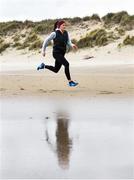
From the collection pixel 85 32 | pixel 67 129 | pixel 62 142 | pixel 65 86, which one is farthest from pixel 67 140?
pixel 85 32

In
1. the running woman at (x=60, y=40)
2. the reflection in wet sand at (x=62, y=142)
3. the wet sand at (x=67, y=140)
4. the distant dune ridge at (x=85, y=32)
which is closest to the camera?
the wet sand at (x=67, y=140)

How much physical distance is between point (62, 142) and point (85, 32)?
1181 inches

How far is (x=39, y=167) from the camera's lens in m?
5.84

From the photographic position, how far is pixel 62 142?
23.6 feet

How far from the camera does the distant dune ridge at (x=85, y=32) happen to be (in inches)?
1223

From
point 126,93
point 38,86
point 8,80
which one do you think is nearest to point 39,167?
point 126,93

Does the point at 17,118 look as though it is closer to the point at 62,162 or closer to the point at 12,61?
the point at 62,162

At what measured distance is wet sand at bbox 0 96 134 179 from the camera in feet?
18.8

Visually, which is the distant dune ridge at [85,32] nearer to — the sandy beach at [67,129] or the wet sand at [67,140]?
the sandy beach at [67,129]

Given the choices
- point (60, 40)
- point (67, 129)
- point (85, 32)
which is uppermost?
point (60, 40)

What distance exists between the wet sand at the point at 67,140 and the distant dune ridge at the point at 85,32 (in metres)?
18.1

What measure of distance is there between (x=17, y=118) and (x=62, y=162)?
3.34 m

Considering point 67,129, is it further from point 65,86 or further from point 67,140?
point 65,86

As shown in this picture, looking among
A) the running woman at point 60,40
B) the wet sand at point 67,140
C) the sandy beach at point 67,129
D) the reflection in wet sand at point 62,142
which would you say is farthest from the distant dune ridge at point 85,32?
the reflection in wet sand at point 62,142
